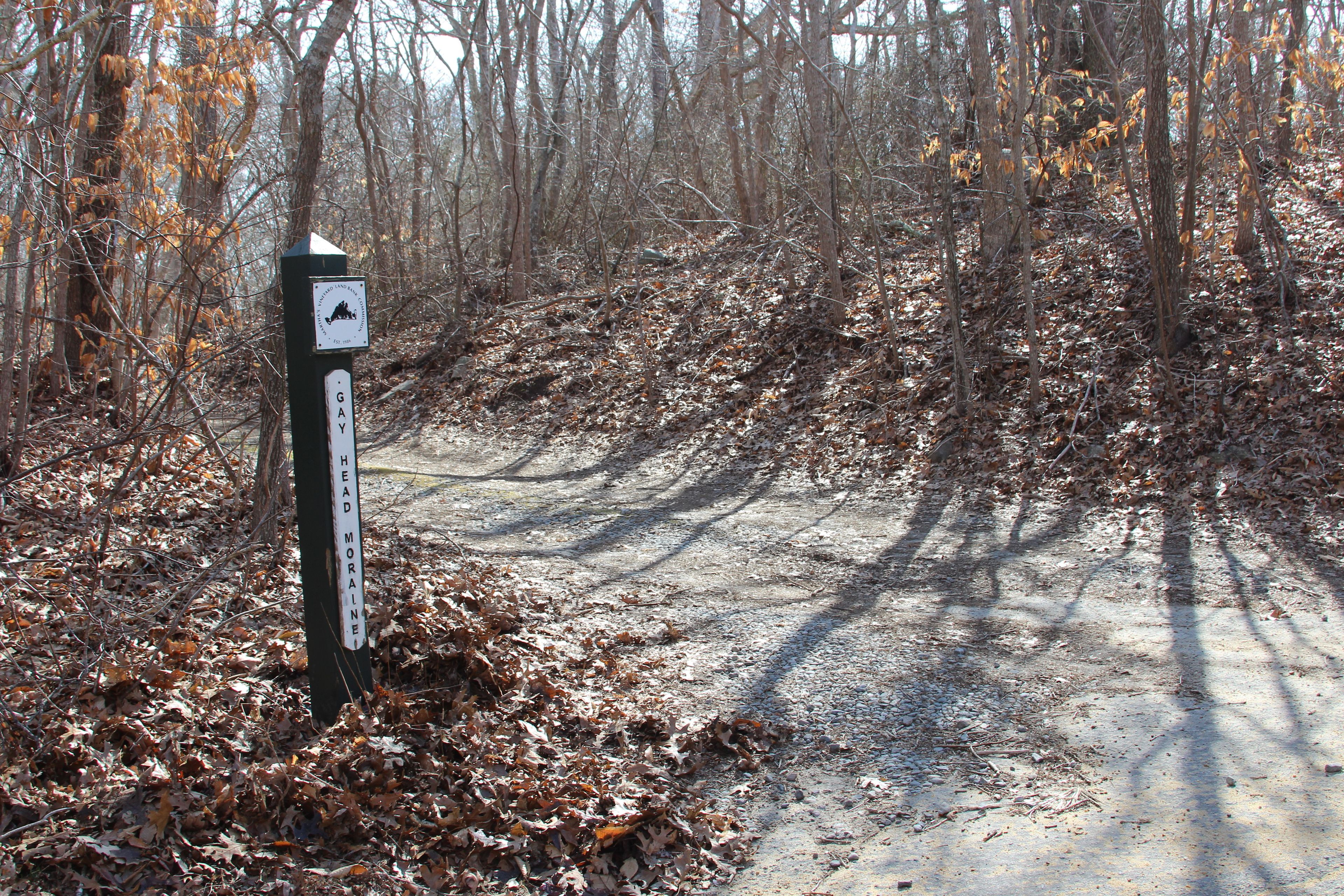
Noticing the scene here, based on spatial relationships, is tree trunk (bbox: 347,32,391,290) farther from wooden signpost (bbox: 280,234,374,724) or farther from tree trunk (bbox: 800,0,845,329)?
wooden signpost (bbox: 280,234,374,724)

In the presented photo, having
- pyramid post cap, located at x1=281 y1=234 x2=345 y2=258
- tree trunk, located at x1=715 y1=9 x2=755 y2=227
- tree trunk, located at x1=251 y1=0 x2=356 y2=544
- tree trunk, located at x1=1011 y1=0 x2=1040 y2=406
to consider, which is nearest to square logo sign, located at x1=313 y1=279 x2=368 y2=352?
pyramid post cap, located at x1=281 y1=234 x2=345 y2=258

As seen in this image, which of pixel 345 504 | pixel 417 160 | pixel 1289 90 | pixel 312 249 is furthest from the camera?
pixel 417 160

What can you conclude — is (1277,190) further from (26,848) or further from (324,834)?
(26,848)

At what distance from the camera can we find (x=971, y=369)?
10172 millimetres

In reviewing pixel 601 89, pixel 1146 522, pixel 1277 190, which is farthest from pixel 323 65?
pixel 601 89

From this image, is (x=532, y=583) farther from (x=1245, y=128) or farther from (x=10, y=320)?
(x=1245, y=128)

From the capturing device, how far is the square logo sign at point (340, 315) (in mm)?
3502

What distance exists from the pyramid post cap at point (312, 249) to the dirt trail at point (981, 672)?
2.54 metres

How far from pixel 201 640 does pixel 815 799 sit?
118 inches

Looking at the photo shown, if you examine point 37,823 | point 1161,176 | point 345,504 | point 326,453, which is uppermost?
point 1161,176

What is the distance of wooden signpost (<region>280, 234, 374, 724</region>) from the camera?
350 centimetres

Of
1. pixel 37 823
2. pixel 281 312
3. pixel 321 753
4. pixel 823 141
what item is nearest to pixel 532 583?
pixel 281 312

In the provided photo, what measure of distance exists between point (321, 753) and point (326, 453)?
1.16m

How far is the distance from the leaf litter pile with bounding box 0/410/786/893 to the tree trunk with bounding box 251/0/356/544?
972 millimetres
